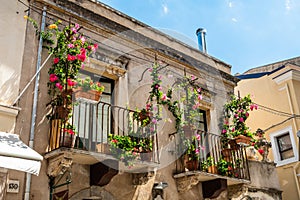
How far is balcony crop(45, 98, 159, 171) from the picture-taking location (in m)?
6.54

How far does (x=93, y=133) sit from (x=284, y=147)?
370 inches

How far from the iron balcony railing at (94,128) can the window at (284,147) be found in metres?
7.49

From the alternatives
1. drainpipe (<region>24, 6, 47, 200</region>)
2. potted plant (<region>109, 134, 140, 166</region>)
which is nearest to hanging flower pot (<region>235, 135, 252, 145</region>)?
potted plant (<region>109, 134, 140, 166</region>)

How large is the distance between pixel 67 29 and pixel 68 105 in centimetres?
171

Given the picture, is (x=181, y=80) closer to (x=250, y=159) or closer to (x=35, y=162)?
(x=250, y=159)

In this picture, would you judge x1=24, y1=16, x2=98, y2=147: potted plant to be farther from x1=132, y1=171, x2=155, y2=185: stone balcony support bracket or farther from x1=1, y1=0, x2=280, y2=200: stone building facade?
x1=132, y1=171, x2=155, y2=185: stone balcony support bracket

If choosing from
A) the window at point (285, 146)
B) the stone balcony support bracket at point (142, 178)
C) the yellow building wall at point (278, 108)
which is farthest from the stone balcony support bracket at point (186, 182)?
the window at point (285, 146)

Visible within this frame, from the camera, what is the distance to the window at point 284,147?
45.4 ft

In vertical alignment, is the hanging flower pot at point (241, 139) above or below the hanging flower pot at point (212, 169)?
above

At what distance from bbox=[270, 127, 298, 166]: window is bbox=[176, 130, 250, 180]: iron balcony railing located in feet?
14.0

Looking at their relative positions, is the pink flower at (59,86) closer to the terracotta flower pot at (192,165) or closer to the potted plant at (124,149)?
the potted plant at (124,149)

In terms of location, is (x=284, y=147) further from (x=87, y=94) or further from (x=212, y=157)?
(x=87, y=94)

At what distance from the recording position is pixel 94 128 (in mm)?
7840

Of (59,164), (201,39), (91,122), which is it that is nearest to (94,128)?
(91,122)
